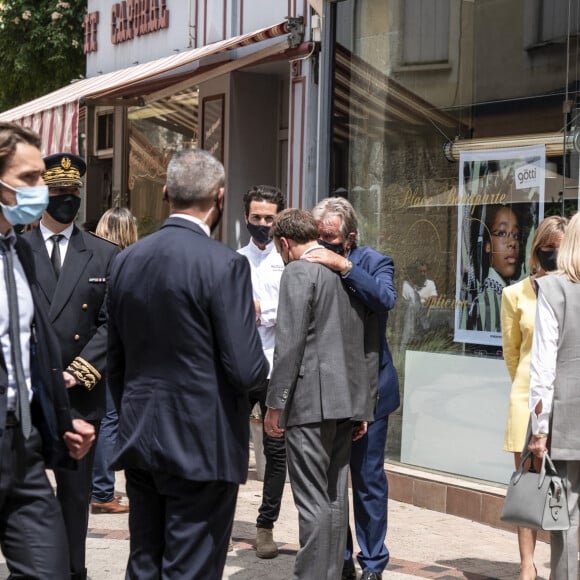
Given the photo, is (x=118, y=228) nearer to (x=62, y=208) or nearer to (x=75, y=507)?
(x=62, y=208)

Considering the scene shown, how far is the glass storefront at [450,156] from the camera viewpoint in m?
7.77

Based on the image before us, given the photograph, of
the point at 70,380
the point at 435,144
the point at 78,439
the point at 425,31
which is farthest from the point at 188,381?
the point at 425,31

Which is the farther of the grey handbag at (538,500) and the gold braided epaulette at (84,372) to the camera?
the gold braided epaulette at (84,372)

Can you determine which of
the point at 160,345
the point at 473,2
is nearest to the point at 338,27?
the point at 473,2

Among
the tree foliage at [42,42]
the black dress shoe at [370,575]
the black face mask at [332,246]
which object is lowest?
the black dress shoe at [370,575]

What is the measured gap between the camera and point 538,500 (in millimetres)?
5055

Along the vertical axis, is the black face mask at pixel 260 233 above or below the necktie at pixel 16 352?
above

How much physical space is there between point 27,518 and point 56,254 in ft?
6.09

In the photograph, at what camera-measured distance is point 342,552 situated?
17.9ft

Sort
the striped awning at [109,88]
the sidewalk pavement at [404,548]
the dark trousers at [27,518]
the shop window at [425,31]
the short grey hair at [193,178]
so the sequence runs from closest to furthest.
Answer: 1. the dark trousers at [27,518]
2. the short grey hair at [193,178]
3. the sidewalk pavement at [404,548]
4. the shop window at [425,31]
5. the striped awning at [109,88]

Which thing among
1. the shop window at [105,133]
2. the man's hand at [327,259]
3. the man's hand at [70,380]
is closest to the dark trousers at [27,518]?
the man's hand at [70,380]

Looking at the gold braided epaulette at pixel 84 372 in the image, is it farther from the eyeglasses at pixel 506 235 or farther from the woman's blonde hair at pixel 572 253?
the eyeglasses at pixel 506 235

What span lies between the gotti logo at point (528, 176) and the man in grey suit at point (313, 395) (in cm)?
272

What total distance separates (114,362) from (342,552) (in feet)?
5.57
